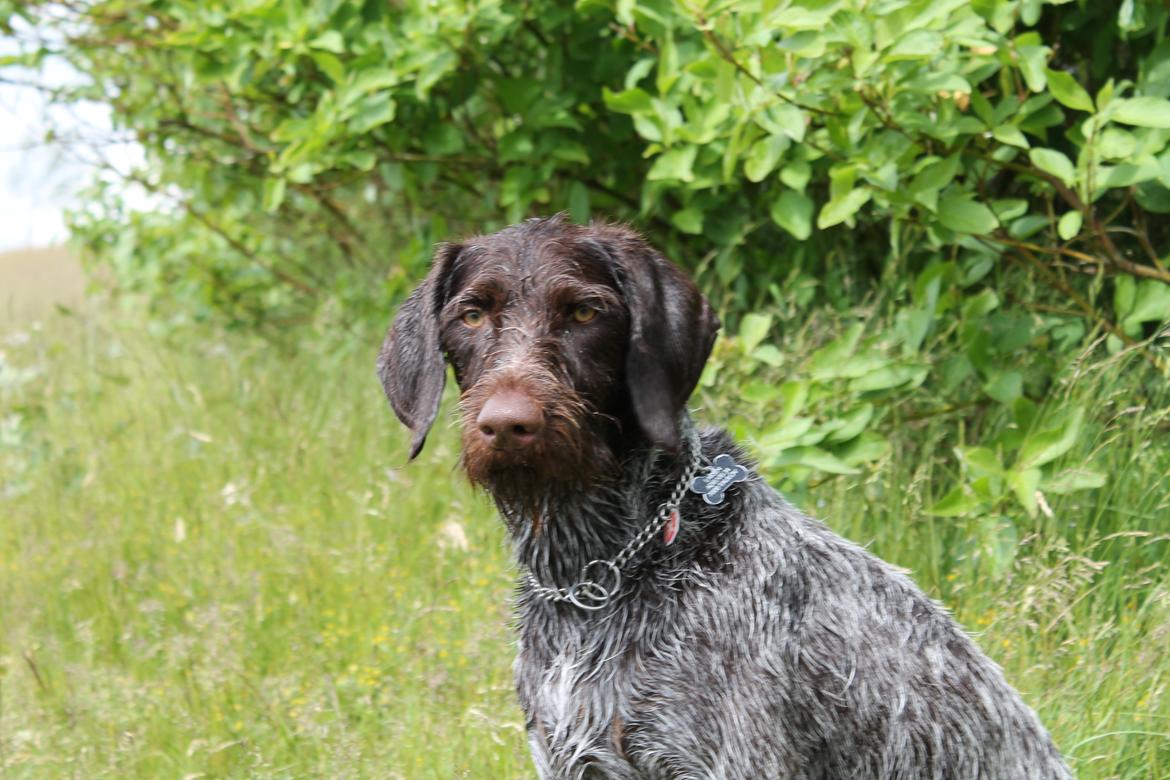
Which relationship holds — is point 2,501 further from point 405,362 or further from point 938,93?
point 938,93

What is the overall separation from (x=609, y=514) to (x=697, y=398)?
7.14 ft

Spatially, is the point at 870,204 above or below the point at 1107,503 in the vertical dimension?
above

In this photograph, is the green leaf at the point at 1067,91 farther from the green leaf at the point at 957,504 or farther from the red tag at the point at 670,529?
the red tag at the point at 670,529

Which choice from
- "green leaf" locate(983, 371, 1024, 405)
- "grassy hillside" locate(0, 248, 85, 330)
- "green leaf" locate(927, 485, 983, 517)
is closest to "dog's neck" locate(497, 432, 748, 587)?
"green leaf" locate(927, 485, 983, 517)

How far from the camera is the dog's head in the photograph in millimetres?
2766

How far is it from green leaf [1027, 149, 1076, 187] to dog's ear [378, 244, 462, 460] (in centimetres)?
187

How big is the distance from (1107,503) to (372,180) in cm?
459

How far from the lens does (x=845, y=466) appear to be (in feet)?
12.8

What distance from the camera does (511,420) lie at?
266 cm

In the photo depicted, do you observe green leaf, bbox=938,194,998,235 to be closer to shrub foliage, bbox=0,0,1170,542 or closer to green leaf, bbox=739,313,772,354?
shrub foliage, bbox=0,0,1170,542

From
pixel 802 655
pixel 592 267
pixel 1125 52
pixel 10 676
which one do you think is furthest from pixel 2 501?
pixel 1125 52

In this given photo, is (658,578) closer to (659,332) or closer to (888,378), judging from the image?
(659,332)

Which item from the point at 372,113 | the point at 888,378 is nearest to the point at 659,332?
the point at 888,378

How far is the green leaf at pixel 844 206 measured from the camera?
3896mm
